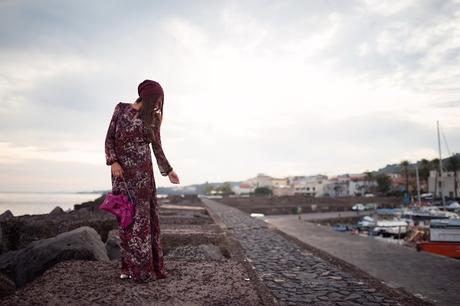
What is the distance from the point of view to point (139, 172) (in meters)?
4.30

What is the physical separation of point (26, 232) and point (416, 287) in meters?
8.03

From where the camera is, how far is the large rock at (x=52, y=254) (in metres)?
4.77

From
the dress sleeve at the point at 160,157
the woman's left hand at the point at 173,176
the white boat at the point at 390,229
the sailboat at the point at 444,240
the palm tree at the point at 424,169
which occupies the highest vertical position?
the palm tree at the point at 424,169

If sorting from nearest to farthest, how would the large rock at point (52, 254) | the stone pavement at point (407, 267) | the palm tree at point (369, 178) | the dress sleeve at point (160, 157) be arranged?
the dress sleeve at point (160, 157) → the large rock at point (52, 254) → the stone pavement at point (407, 267) → the palm tree at point (369, 178)

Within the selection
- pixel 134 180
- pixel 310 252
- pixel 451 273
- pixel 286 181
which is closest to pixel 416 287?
pixel 451 273

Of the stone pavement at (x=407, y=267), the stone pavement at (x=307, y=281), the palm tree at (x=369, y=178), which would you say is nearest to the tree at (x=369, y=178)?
the palm tree at (x=369, y=178)

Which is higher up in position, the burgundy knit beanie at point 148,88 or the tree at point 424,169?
the tree at point 424,169

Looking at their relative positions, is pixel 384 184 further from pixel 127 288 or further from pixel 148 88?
pixel 127 288

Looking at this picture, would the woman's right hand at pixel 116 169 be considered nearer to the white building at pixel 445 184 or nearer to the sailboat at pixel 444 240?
the sailboat at pixel 444 240

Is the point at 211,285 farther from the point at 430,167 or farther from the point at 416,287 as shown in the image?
the point at 430,167

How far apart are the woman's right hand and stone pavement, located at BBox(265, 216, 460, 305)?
4.53 metres

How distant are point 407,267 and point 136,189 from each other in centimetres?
621

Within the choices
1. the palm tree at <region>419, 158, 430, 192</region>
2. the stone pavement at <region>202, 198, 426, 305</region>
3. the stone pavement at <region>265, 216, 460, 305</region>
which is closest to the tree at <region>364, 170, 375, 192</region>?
the palm tree at <region>419, 158, 430, 192</region>

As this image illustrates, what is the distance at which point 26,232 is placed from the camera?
26.5 ft
